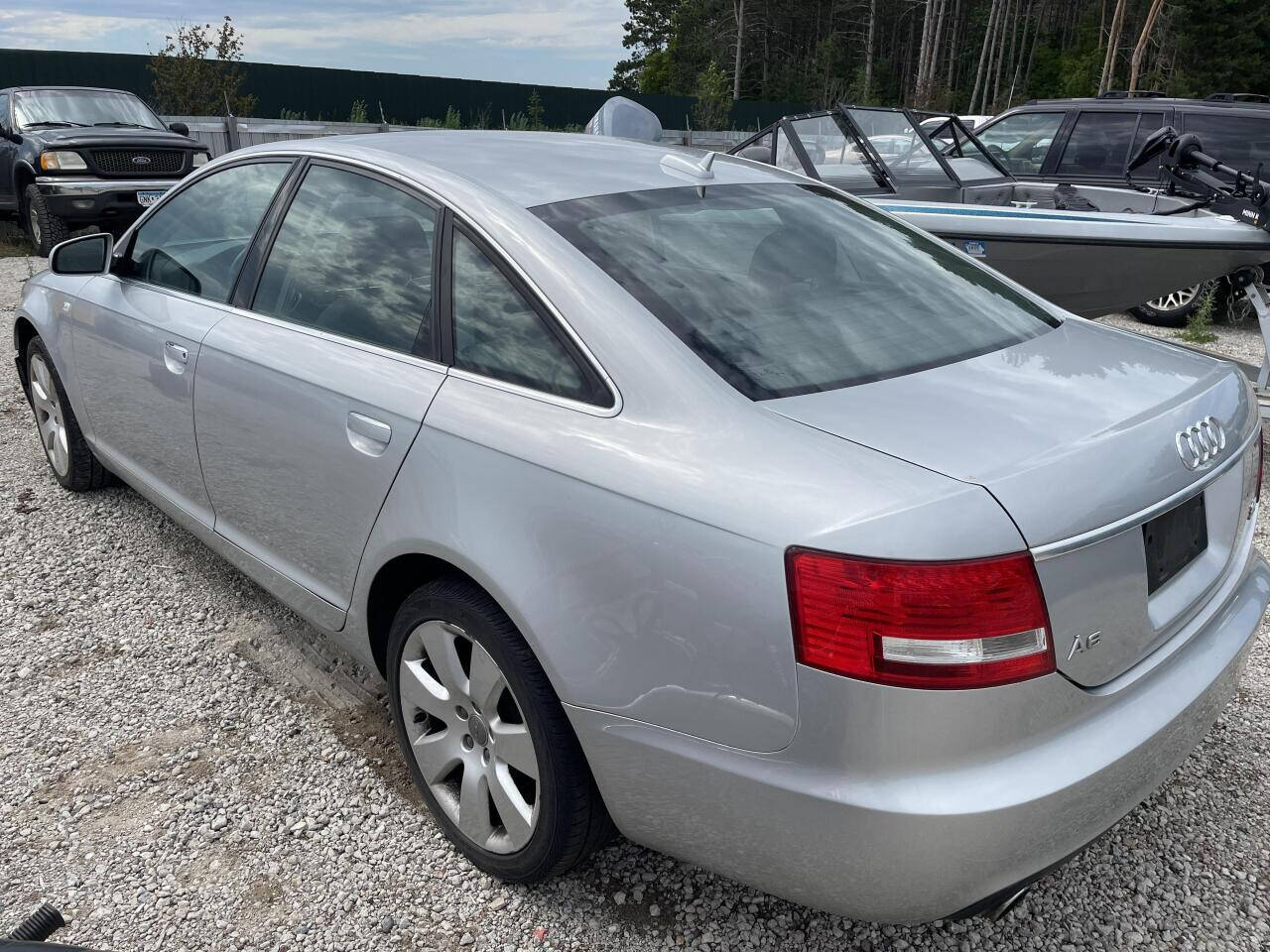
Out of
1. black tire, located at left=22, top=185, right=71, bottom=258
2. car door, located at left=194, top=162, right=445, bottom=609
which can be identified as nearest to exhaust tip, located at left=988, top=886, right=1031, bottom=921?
car door, located at left=194, top=162, right=445, bottom=609

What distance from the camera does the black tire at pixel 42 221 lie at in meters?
10.6

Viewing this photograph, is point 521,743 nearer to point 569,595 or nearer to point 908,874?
point 569,595

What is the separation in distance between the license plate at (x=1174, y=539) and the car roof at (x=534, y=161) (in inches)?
54.2

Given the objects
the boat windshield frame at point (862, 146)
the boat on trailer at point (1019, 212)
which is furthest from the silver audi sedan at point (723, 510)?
the boat windshield frame at point (862, 146)

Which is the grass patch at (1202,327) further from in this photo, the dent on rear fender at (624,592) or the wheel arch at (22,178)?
the wheel arch at (22,178)

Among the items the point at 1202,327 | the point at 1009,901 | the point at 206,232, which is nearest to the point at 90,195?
the point at 206,232

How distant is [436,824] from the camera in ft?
8.23

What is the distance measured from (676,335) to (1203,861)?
1.81 m

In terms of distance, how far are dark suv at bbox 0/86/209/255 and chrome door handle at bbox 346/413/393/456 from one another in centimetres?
938

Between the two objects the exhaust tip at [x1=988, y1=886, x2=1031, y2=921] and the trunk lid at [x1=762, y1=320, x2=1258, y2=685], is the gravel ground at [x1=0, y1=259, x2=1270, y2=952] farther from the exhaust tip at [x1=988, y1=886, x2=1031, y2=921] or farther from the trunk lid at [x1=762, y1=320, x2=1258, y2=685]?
the trunk lid at [x1=762, y1=320, x2=1258, y2=685]

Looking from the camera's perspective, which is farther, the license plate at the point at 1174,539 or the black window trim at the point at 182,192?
the black window trim at the point at 182,192

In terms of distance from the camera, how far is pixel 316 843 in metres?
2.49

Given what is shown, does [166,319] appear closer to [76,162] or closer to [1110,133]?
[1110,133]

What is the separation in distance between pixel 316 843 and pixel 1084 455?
6.50 feet
